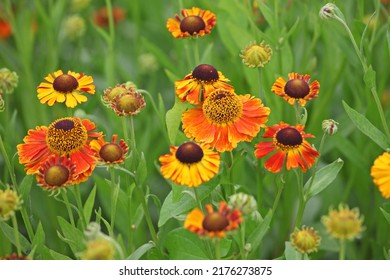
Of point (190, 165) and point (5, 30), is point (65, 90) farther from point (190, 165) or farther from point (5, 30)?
point (5, 30)

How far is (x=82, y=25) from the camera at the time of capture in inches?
74.1

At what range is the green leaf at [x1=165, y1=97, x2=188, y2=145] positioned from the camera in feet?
3.63

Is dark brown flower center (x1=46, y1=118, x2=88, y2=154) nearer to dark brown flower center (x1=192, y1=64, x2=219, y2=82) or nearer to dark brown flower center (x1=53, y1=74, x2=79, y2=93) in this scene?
dark brown flower center (x1=53, y1=74, x2=79, y2=93)

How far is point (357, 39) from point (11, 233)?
0.77 meters

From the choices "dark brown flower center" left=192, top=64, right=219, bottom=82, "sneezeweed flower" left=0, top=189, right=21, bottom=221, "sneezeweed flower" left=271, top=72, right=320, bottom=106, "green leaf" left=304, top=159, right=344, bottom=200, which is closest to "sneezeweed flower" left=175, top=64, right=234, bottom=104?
"dark brown flower center" left=192, top=64, right=219, bottom=82

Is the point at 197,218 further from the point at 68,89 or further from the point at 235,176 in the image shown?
the point at 235,176

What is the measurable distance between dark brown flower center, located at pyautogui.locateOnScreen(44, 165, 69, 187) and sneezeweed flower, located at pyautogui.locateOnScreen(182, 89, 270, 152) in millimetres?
216

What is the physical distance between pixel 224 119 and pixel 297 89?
5.1 inches

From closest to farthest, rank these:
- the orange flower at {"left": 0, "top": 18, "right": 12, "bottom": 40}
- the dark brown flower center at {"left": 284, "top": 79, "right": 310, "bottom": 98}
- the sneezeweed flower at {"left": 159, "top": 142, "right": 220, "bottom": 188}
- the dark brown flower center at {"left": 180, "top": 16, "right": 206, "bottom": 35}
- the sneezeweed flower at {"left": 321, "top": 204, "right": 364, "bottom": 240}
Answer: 1. the sneezeweed flower at {"left": 321, "top": 204, "right": 364, "bottom": 240}
2. the sneezeweed flower at {"left": 159, "top": 142, "right": 220, "bottom": 188}
3. the dark brown flower center at {"left": 284, "top": 79, "right": 310, "bottom": 98}
4. the dark brown flower center at {"left": 180, "top": 16, "right": 206, "bottom": 35}
5. the orange flower at {"left": 0, "top": 18, "right": 12, "bottom": 40}

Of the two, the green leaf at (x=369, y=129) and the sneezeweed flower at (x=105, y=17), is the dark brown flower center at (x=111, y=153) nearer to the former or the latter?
the green leaf at (x=369, y=129)

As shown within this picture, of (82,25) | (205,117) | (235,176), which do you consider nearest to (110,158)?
(205,117)

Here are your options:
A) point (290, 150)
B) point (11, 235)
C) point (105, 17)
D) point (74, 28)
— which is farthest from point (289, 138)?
point (105, 17)

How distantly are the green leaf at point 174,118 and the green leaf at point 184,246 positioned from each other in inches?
6.5

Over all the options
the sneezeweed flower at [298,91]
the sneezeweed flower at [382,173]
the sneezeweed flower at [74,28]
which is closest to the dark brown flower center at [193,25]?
the sneezeweed flower at [298,91]
